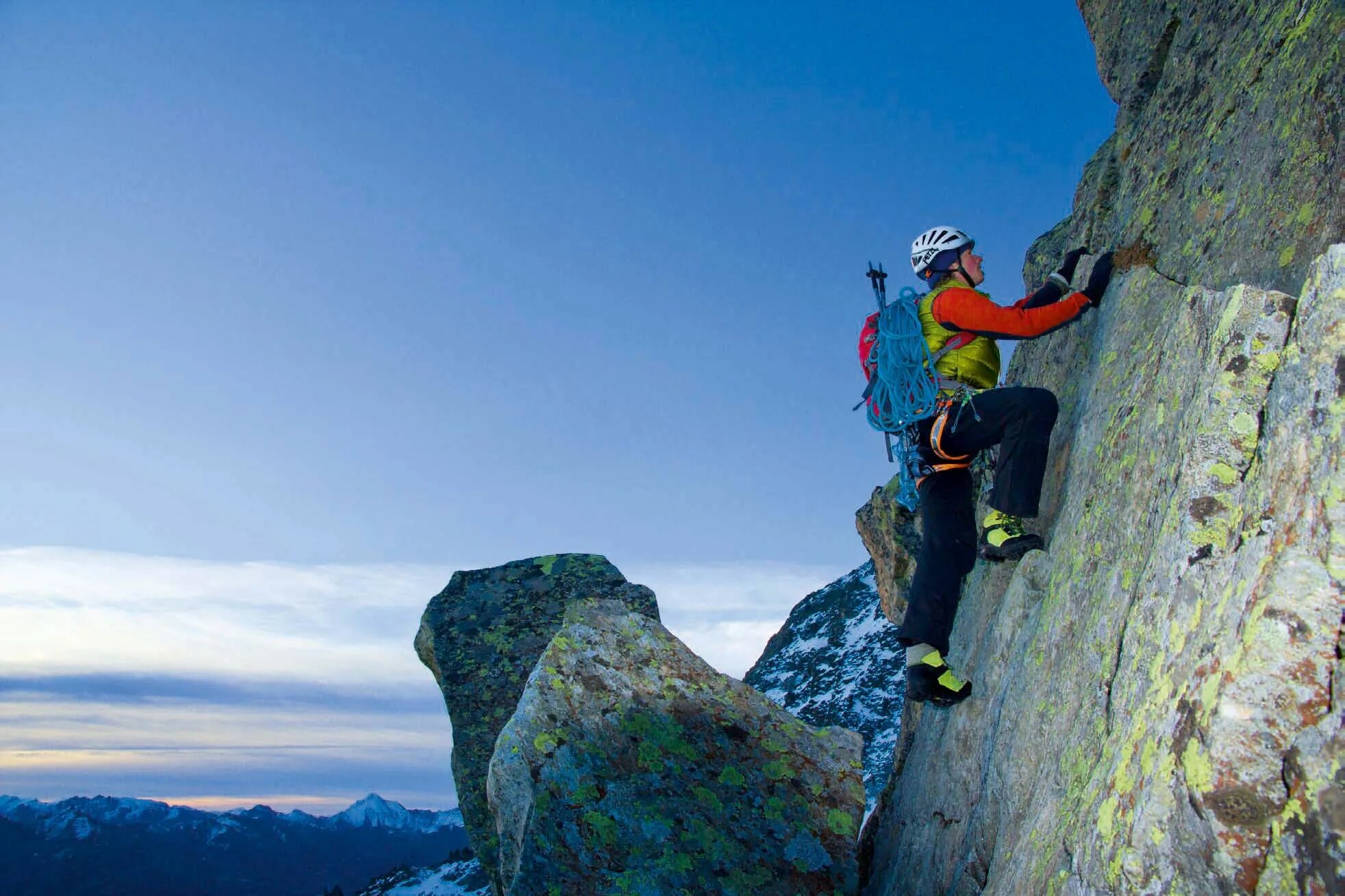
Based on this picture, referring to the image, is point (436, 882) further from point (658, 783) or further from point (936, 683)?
point (936, 683)

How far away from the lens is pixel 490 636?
1962cm

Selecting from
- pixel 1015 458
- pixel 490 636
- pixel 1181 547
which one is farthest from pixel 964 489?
pixel 490 636

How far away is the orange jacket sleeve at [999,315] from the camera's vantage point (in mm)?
9305

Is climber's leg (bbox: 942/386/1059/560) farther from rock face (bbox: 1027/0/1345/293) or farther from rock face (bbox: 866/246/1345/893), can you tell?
rock face (bbox: 1027/0/1345/293)

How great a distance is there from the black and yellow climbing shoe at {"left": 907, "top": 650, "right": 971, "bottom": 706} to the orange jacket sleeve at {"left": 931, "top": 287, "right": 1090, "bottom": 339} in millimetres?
3335

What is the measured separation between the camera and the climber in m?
9.18

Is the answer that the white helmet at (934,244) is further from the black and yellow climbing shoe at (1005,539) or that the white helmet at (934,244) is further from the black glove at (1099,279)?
the black and yellow climbing shoe at (1005,539)

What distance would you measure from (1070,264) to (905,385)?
2.20 m

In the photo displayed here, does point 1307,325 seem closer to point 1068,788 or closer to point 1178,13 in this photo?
point 1068,788

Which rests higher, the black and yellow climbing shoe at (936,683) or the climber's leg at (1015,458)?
the climber's leg at (1015,458)

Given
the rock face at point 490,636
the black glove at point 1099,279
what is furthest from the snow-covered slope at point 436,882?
the black glove at point 1099,279

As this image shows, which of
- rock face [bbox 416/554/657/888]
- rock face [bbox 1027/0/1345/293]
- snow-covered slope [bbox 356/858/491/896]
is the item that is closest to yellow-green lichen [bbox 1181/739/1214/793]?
rock face [bbox 1027/0/1345/293]

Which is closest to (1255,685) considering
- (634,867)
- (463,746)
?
(634,867)

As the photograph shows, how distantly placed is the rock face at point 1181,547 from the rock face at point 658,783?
1.00 meters
